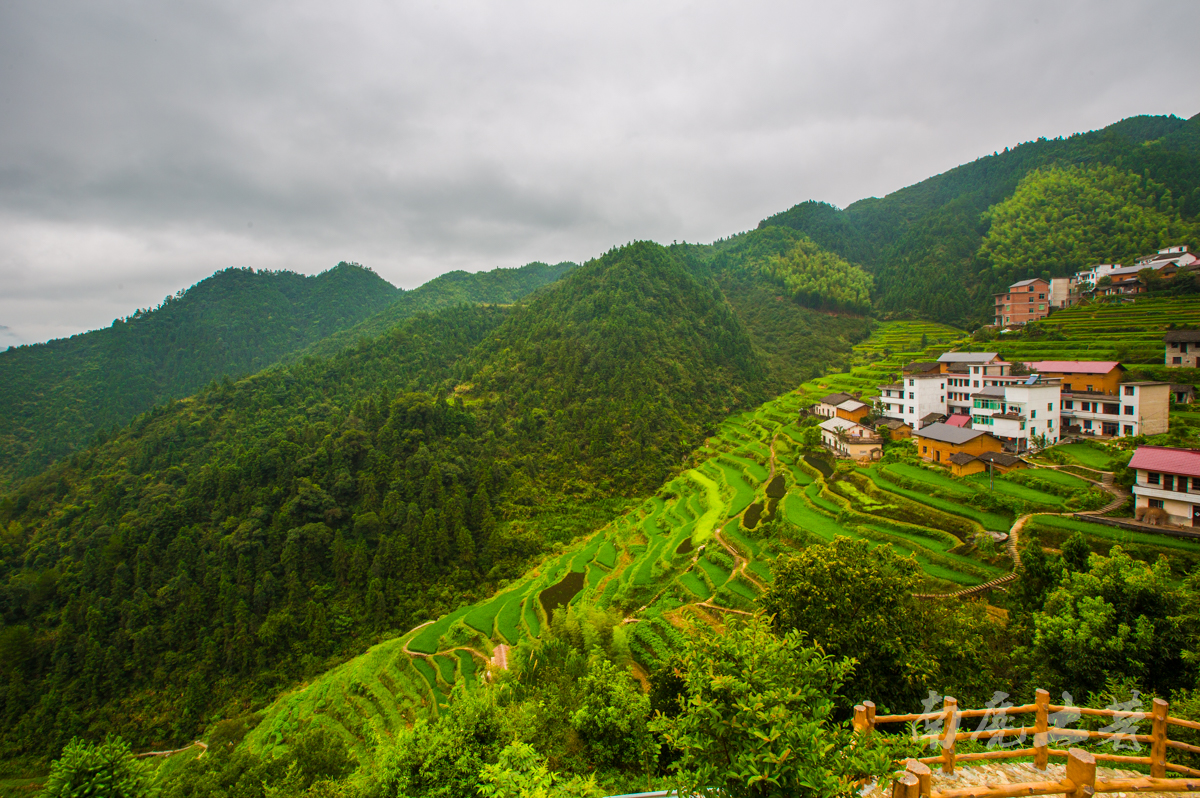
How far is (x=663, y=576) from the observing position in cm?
2716

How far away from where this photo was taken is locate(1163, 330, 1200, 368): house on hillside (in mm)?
29416

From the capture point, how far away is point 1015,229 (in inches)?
2931

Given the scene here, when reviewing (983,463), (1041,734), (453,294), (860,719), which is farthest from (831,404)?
(453,294)

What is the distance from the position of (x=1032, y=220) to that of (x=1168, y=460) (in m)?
75.9

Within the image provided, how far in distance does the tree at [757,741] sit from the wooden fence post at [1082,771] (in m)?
1.72

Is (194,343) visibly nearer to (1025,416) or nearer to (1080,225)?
(1025,416)

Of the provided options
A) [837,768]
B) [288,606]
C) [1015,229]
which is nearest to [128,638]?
[288,606]

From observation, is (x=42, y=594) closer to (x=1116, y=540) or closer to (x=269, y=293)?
(x=1116, y=540)

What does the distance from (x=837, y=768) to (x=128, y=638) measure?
5006 centimetres

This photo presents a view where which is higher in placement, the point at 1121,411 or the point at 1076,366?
the point at 1076,366

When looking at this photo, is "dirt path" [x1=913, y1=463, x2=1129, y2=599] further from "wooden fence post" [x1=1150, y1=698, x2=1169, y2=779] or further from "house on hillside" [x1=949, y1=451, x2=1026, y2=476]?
"wooden fence post" [x1=1150, y1=698, x2=1169, y2=779]

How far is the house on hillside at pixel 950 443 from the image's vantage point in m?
27.7

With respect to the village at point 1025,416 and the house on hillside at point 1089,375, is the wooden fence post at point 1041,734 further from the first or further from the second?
the house on hillside at point 1089,375

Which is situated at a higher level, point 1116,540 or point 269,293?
point 269,293
